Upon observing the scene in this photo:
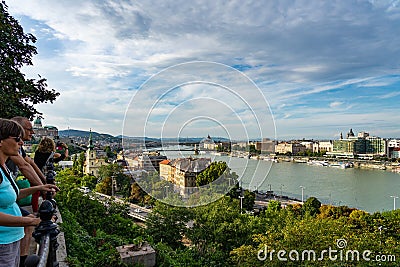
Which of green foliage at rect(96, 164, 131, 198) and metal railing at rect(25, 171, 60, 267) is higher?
metal railing at rect(25, 171, 60, 267)

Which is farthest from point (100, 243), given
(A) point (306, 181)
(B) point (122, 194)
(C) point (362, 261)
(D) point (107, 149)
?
(D) point (107, 149)

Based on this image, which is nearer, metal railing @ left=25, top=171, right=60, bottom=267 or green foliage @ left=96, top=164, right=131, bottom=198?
metal railing @ left=25, top=171, right=60, bottom=267

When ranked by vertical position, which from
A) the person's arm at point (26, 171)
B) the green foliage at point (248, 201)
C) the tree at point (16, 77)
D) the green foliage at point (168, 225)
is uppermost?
the tree at point (16, 77)

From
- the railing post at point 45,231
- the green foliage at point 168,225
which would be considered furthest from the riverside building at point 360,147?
the railing post at point 45,231

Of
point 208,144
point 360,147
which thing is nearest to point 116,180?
point 208,144

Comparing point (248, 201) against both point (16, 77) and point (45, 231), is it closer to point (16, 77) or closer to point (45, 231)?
point (16, 77)

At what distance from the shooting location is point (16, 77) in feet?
18.5

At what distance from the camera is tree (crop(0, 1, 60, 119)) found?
5.25m

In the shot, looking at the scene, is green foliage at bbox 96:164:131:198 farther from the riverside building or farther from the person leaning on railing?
the riverside building

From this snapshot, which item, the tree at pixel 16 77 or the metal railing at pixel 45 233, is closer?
the metal railing at pixel 45 233

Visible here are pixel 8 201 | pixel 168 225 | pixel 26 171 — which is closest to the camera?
pixel 8 201

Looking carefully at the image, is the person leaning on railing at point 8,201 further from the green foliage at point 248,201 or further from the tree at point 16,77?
the green foliage at point 248,201

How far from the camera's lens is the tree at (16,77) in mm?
5250

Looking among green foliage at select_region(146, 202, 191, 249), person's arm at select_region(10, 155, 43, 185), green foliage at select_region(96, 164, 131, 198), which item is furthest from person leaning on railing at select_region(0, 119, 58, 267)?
green foliage at select_region(96, 164, 131, 198)
